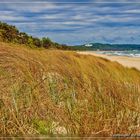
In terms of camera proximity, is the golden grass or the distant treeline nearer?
the golden grass

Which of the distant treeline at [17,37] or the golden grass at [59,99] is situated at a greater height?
the distant treeline at [17,37]

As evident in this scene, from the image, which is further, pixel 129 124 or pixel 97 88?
pixel 97 88

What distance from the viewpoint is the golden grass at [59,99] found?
15141mm

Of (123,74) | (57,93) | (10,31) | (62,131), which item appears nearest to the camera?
(62,131)

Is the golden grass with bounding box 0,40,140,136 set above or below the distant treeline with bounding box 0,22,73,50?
below

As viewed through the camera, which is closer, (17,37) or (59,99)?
(59,99)

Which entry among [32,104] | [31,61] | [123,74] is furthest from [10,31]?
[32,104]

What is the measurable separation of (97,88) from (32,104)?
7.18ft

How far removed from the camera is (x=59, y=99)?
637 inches

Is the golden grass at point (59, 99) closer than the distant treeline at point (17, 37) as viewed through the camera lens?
Yes

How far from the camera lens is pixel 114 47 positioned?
6912 cm

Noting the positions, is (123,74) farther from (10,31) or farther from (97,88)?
(10,31)

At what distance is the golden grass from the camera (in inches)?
596

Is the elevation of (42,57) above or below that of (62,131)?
above
